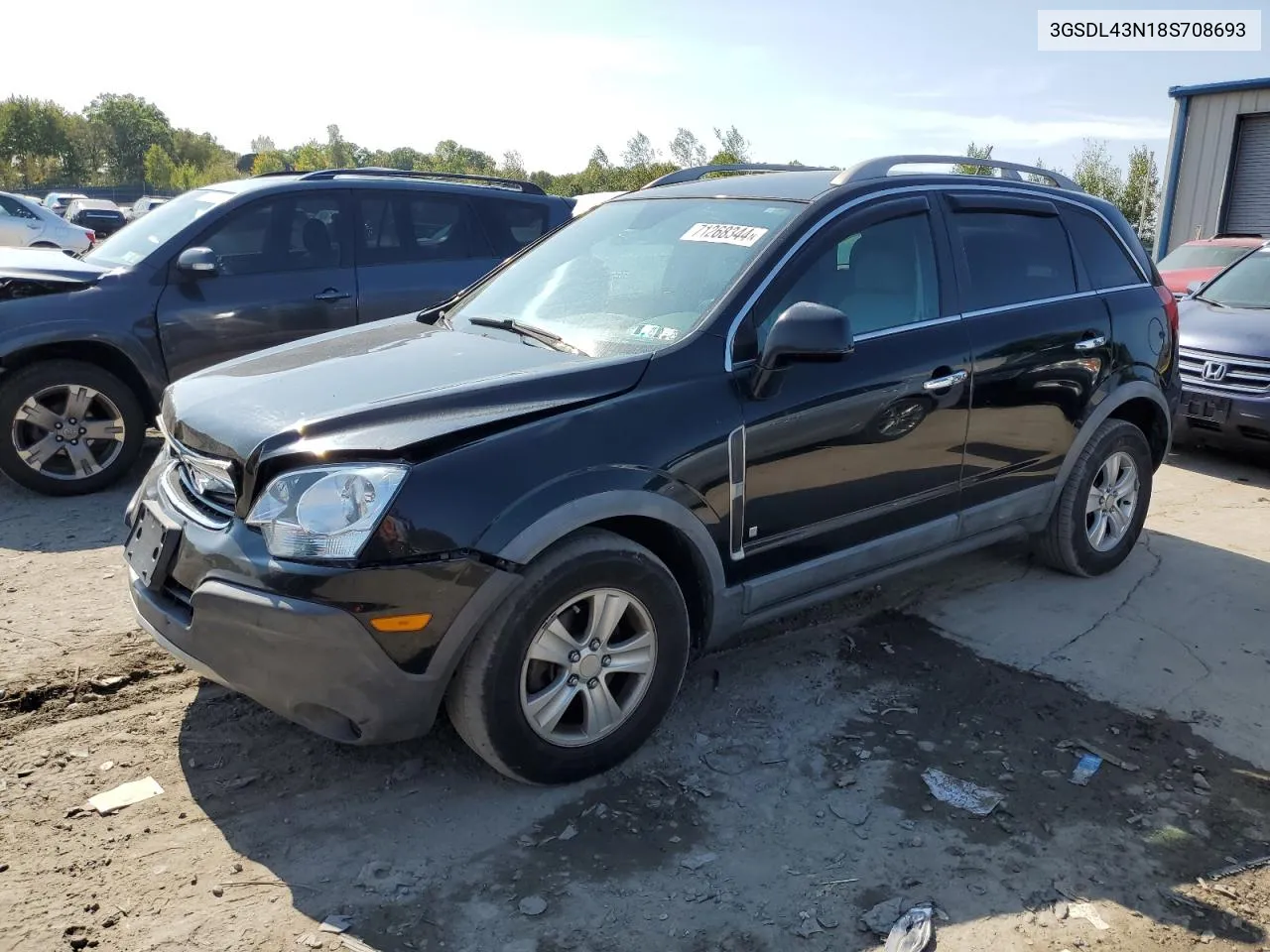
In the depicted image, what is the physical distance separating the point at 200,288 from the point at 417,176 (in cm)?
175

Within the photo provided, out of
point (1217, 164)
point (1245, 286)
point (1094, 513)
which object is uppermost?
point (1217, 164)

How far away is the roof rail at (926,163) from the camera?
12.8ft

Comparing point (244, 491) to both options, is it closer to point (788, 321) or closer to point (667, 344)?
point (667, 344)

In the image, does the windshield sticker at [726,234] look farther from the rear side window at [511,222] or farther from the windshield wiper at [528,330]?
the rear side window at [511,222]

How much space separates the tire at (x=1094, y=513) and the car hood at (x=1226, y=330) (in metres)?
2.63

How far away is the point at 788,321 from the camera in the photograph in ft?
→ 10.5

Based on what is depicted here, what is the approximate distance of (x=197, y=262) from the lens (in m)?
5.90

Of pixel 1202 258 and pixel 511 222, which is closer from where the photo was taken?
pixel 511 222

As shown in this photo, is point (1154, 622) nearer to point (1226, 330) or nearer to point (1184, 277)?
point (1226, 330)

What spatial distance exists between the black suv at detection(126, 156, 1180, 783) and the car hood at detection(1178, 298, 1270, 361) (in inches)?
120

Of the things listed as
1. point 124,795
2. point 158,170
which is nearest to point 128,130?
point 158,170

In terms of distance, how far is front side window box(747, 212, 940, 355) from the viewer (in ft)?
11.5

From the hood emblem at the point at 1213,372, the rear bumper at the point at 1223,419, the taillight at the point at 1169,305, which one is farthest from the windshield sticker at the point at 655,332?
the hood emblem at the point at 1213,372

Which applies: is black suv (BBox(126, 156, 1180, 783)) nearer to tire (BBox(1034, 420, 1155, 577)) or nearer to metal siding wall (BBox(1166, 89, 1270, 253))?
tire (BBox(1034, 420, 1155, 577))
